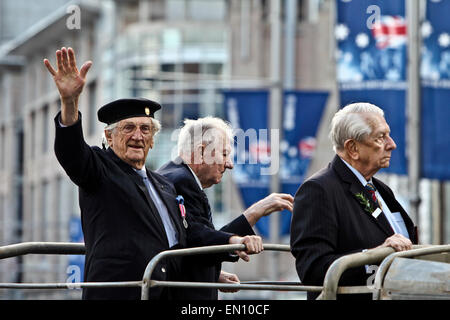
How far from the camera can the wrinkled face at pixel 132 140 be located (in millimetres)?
6027

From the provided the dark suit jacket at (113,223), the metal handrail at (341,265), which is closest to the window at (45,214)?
the dark suit jacket at (113,223)

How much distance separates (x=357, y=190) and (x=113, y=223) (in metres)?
1.14

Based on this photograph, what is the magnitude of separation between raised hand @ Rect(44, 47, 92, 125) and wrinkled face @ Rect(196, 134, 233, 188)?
126cm

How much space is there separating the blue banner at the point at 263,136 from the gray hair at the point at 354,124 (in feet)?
41.2

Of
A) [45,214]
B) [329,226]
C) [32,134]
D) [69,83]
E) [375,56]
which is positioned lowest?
[45,214]

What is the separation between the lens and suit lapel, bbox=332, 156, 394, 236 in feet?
18.9

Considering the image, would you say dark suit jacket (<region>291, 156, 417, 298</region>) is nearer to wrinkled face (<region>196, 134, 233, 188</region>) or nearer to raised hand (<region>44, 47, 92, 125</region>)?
wrinkled face (<region>196, 134, 233, 188</region>)

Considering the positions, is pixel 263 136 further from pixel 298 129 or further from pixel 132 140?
pixel 132 140

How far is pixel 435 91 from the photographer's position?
16109 millimetres

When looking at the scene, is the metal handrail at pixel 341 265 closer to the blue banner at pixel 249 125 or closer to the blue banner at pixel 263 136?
the blue banner at pixel 263 136

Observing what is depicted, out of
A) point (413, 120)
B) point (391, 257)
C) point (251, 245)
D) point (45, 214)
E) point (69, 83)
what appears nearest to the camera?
point (391, 257)

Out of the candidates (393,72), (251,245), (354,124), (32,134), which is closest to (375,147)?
(354,124)

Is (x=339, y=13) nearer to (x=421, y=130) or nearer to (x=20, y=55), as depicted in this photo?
(x=421, y=130)
